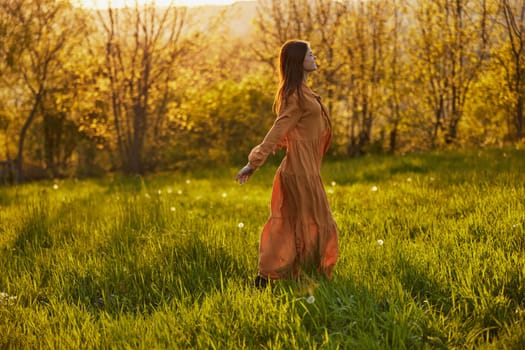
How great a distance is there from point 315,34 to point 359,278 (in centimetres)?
992

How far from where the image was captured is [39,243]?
15.8 ft

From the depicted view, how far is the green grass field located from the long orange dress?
0.60 ft

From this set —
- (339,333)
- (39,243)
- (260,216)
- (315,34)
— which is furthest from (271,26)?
(339,333)

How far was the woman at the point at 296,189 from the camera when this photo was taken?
3.31m

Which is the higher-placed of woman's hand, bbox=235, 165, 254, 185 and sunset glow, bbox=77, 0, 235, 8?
sunset glow, bbox=77, 0, 235, 8

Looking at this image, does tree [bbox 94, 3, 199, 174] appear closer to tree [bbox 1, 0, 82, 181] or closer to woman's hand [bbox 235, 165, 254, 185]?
tree [bbox 1, 0, 82, 181]

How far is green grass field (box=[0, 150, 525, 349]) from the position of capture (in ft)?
8.43

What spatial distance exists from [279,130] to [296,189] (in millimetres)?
→ 384

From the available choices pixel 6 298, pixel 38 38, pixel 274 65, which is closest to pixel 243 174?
pixel 6 298

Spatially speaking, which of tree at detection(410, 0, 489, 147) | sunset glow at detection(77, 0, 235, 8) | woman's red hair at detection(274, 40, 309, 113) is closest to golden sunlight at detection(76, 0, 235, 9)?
sunset glow at detection(77, 0, 235, 8)

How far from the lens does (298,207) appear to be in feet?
11.0

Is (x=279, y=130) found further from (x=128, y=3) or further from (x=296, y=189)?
(x=128, y=3)

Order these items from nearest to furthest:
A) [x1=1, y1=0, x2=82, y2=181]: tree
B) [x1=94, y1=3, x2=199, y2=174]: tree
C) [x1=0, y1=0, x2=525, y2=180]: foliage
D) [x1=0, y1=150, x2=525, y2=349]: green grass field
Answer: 1. [x1=0, y1=150, x2=525, y2=349]: green grass field
2. [x1=0, y1=0, x2=525, y2=180]: foliage
3. [x1=1, y1=0, x2=82, y2=181]: tree
4. [x1=94, y1=3, x2=199, y2=174]: tree

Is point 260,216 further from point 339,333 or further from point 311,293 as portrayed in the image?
point 339,333
